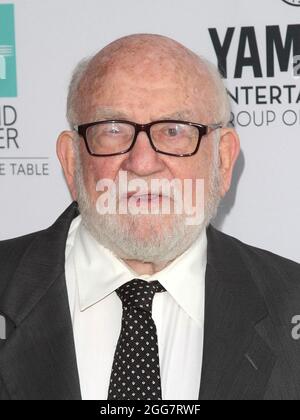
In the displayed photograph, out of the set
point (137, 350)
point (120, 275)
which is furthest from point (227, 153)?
point (137, 350)

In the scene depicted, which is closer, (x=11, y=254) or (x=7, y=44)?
(x=11, y=254)

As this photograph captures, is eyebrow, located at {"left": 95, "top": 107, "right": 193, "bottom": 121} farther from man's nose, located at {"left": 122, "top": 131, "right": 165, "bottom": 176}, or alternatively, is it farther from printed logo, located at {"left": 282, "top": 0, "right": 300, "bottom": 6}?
printed logo, located at {"left": 282, "top": 0, "right": 300, "bottom": 6}

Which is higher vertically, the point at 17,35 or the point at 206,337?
the point at 17,35

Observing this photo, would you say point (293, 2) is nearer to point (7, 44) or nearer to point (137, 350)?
point (7, 44)

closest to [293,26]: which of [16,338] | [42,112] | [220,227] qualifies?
[220,227]

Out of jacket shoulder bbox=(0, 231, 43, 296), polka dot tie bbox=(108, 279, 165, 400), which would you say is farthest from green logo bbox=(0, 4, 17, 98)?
polka dot tie bbox=(108, 279, 165, 400)

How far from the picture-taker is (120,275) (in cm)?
170

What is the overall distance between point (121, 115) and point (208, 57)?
53cm

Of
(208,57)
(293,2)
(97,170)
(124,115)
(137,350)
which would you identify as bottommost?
(137,350)

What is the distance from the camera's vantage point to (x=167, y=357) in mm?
1630
